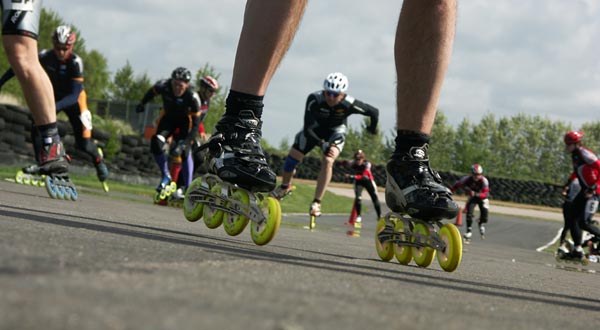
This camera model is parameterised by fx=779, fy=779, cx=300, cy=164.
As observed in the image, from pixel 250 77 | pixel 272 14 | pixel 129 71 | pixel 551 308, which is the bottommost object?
pixel 551 308

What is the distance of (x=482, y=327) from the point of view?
1369mm

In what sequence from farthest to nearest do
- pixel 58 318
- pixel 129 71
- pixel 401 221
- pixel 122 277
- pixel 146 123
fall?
pixel 129 71, pixel 146 123, pixel 401 221, pixel 122 277, pixel 58 318

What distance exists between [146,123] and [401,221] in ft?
123

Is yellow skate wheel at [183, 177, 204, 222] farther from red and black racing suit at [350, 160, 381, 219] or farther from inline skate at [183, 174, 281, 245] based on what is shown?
red and black racing suit at [350, 160, 381, 219]

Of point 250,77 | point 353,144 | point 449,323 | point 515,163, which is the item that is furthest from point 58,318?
point 515,163

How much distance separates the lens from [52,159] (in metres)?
5.71

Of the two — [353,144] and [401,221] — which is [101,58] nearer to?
[353,144]

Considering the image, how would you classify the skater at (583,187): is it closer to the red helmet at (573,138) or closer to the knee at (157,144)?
the red helmet at (573,138)

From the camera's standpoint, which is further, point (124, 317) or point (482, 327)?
point (482, 327)

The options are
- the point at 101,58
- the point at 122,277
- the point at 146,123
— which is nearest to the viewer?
the point at 122,277

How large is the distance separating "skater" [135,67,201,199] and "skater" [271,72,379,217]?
1.64m

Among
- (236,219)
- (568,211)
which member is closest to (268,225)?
(236,219)

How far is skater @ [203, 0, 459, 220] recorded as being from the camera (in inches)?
114

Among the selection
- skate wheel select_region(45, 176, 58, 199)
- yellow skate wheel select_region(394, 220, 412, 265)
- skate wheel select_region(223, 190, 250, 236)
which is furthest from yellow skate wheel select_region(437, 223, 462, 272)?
skate wheel select_region(45, 176, 58, 199)
